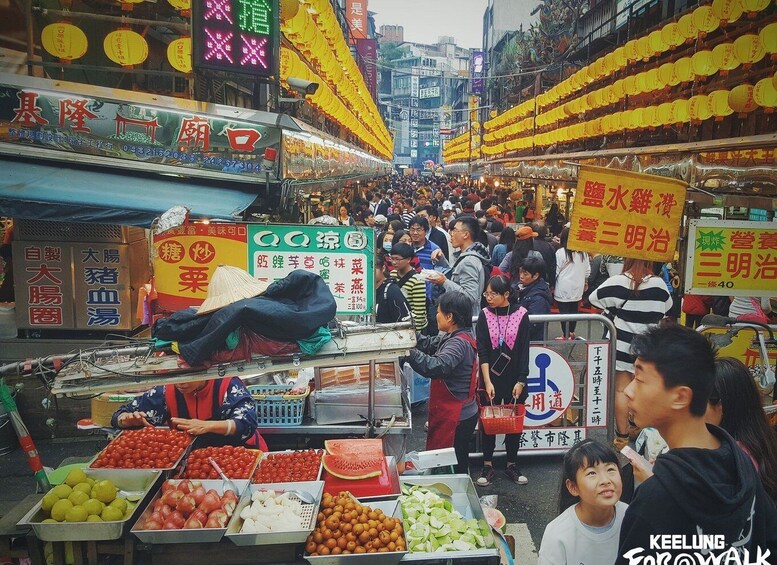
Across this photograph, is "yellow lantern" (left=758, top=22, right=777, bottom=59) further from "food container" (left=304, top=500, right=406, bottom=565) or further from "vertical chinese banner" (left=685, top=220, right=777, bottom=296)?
"food container" (left=304, top=500, right=406, bottom=565)

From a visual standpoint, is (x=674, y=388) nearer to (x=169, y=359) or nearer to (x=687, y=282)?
(x=169, y=359)

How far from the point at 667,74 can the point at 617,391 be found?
7499 millimetres

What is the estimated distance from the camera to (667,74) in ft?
35.8

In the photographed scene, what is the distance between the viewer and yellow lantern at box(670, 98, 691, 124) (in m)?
10.4

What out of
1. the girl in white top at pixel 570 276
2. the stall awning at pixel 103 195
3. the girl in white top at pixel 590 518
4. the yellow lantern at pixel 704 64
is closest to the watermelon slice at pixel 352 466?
the girl in white top at pixel 590 518

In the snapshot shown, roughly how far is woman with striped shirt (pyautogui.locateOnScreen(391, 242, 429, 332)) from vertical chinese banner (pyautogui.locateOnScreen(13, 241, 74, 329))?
4.03 m

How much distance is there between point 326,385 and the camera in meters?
5.49

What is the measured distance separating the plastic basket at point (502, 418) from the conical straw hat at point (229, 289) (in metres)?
2.84

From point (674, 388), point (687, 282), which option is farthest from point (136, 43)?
point (674, 388)

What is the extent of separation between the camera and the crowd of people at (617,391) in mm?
2027

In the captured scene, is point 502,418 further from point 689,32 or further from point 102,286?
point 689,32

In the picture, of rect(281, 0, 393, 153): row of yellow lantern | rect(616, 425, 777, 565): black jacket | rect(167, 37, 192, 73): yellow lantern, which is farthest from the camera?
rect(281, 0, 393, 153): row of yellow lantern

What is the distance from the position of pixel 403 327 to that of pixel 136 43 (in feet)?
21.0

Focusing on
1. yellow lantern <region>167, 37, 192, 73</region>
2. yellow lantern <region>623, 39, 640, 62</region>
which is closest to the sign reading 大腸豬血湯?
yellow lantern <region>167, 37, 192, 73</region>
